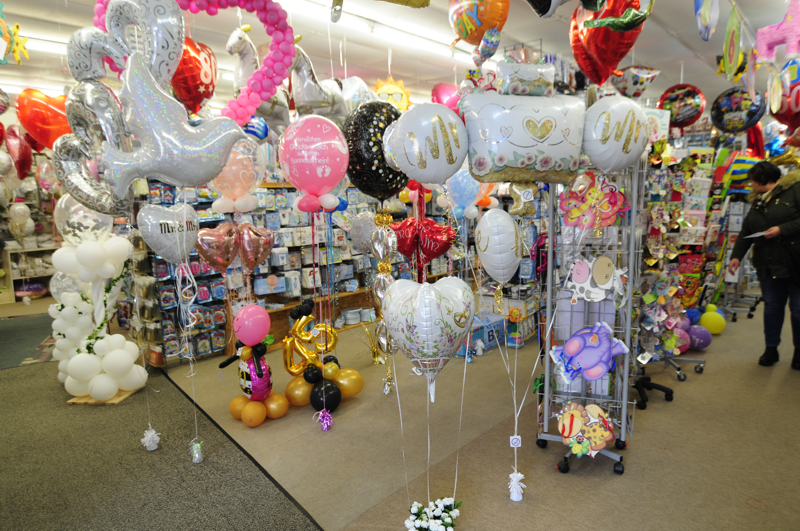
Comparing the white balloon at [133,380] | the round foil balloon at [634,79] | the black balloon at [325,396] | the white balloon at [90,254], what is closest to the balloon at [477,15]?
the round foil balloon at [634,79]

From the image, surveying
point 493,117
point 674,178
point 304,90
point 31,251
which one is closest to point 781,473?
point 674,178

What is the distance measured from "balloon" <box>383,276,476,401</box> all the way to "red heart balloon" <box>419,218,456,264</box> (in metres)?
0.99

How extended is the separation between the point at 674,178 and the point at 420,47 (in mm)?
2994

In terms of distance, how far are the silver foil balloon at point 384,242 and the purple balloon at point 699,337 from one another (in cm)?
304

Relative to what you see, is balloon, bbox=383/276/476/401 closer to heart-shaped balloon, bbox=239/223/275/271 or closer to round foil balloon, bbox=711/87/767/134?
heart-shaped balloon, bbox=239/223/275/271

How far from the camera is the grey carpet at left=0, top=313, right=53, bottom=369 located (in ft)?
14.5

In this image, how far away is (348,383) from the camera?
10.4ft

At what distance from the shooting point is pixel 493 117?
61.3 inches

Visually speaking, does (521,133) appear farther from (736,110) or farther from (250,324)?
(736,110)

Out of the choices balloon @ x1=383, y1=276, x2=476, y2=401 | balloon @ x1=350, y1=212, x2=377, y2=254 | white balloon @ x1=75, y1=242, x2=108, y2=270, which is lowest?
balloon @ x1=383, y1=276, x2=476, y2=401

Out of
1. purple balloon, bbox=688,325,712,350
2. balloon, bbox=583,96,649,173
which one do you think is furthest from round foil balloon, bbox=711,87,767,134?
balloon, bbox=583,96,649,173

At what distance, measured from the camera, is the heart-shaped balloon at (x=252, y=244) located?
2707 millimetres

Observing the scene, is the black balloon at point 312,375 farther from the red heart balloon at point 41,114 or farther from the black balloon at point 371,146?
the red heart balloon at point 41,114

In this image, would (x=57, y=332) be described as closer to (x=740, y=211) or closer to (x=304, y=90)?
(x=304, y=90)
